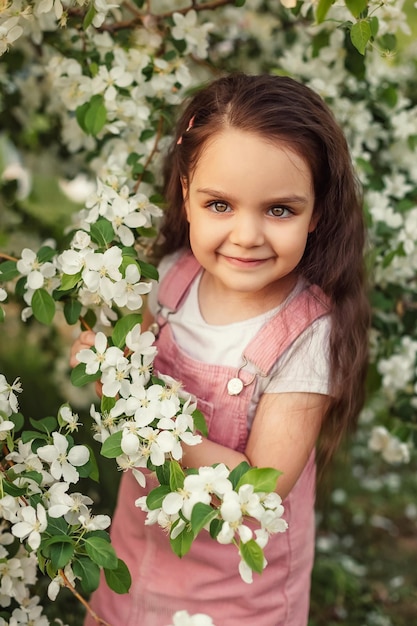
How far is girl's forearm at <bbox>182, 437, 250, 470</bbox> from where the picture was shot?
4.93 feet

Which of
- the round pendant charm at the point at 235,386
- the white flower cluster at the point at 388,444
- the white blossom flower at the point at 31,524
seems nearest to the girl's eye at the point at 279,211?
the round pendant charm at the point at 235,386

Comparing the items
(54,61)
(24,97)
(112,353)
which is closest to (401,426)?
(112,353)

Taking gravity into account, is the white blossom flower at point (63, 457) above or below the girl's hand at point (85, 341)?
above

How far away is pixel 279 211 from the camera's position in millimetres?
1460

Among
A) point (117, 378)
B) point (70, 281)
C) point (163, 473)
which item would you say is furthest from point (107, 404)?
point (70, 281)

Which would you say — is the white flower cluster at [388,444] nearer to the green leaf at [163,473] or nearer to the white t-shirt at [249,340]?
the white t-shirt at [249,340]

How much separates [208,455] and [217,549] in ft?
0.84

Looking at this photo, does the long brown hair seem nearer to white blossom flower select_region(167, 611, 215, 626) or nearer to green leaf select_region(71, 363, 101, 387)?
green leaf select_region(71, 363, 101, 387)

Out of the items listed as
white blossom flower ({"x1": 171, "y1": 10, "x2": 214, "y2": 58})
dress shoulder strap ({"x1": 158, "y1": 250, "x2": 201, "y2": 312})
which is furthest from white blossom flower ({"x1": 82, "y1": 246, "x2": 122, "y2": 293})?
white blossom flower ({"x1": 171, "y1": 10, "x2": 214, "y2": 58})

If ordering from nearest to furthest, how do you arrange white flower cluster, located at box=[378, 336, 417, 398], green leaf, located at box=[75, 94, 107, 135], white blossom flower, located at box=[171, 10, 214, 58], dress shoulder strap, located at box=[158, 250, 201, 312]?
dress shoulder strap, located at box=[158, 250, 201, 312]
green leaf, located at box=[75, 94, 107, 135]
white blossom flower, located at box=[171, 10, 214, 58]
white flower cluster, located at box=[378, 336, 417, 398]

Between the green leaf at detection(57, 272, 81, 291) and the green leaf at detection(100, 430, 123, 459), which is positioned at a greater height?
the green leaf at detection(57, 272, 81, 291)

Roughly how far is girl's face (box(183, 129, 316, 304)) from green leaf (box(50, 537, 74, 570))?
0.56 meters

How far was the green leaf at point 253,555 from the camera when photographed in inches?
45.8

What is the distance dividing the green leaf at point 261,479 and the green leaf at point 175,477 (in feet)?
0.33
